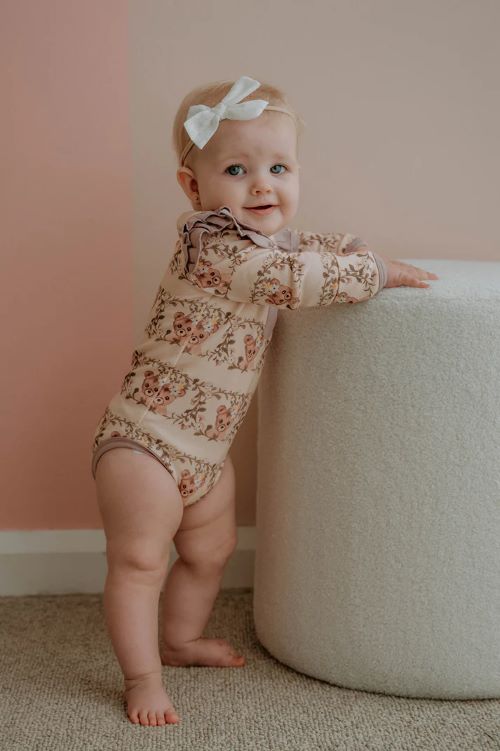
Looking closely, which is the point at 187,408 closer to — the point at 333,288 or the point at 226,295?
the point at 226,295

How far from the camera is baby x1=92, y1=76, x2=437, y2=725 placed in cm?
125

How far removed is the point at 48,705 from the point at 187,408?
0.46 m

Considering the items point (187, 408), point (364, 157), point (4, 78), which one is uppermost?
point (4, 78)

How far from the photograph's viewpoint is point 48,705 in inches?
51.3

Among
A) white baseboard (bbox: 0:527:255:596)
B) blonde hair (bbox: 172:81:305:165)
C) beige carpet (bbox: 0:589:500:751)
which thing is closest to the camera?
beige carpet (bbox: 0:589:500:751)

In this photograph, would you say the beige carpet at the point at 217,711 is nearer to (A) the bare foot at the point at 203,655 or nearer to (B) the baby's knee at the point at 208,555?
(A) the bare foot at the point at 203,655

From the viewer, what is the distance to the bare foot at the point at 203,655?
1445 mm

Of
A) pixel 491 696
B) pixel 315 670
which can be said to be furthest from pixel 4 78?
pixel 491 696

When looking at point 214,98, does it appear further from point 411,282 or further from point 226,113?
point 411,282

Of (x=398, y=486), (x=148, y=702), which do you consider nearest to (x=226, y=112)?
(x=398, y=486)

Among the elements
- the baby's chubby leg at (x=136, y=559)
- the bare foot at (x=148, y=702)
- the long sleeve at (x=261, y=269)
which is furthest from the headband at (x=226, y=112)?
the bare foot at (x=148, y=702)

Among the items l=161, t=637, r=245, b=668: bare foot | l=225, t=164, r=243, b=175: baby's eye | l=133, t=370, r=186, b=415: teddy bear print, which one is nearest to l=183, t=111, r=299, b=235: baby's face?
l=225, t=164, r=243, b=175: baby's eye

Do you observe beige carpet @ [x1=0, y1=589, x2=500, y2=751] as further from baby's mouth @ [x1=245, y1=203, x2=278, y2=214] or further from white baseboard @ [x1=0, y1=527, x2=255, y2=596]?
baby's mouth @ [x1=245, y1=203, x2=278, y2=214]

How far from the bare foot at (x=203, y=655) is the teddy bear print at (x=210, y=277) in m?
0.57
